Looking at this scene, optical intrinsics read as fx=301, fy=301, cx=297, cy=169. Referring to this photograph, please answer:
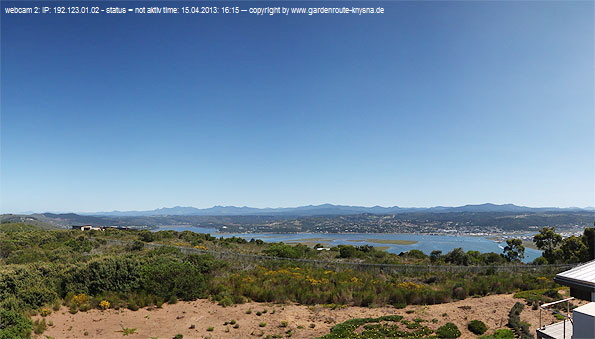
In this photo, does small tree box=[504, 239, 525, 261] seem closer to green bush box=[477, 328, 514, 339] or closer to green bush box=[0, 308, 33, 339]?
green bush box=[477, 328, 514, 339]

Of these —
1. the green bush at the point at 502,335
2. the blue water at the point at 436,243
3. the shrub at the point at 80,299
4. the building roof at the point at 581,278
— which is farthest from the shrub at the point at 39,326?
the blue water at the point at 436,243

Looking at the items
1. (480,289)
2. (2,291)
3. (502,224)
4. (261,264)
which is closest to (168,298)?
(2,291)

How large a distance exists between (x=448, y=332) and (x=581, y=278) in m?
5.85

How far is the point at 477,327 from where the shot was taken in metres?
10.0

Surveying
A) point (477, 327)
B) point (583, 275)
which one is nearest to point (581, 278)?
point (583, 275)

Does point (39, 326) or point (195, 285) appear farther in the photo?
point (195, 285)

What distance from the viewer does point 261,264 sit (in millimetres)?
20719

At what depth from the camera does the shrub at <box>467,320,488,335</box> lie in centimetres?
989

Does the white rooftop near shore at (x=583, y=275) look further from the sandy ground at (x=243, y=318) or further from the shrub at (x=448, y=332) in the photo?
the sandy ground at (x=243, y=318)

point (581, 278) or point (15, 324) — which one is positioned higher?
point (581, 278)

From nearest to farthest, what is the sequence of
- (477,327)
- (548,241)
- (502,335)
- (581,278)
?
(581,278) < (502,335) < (477,327) < (548,241)

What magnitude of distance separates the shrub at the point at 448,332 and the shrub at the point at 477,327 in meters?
0.53

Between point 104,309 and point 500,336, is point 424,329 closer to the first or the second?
point 500,336

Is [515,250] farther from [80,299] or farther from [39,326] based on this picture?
[39,326]
